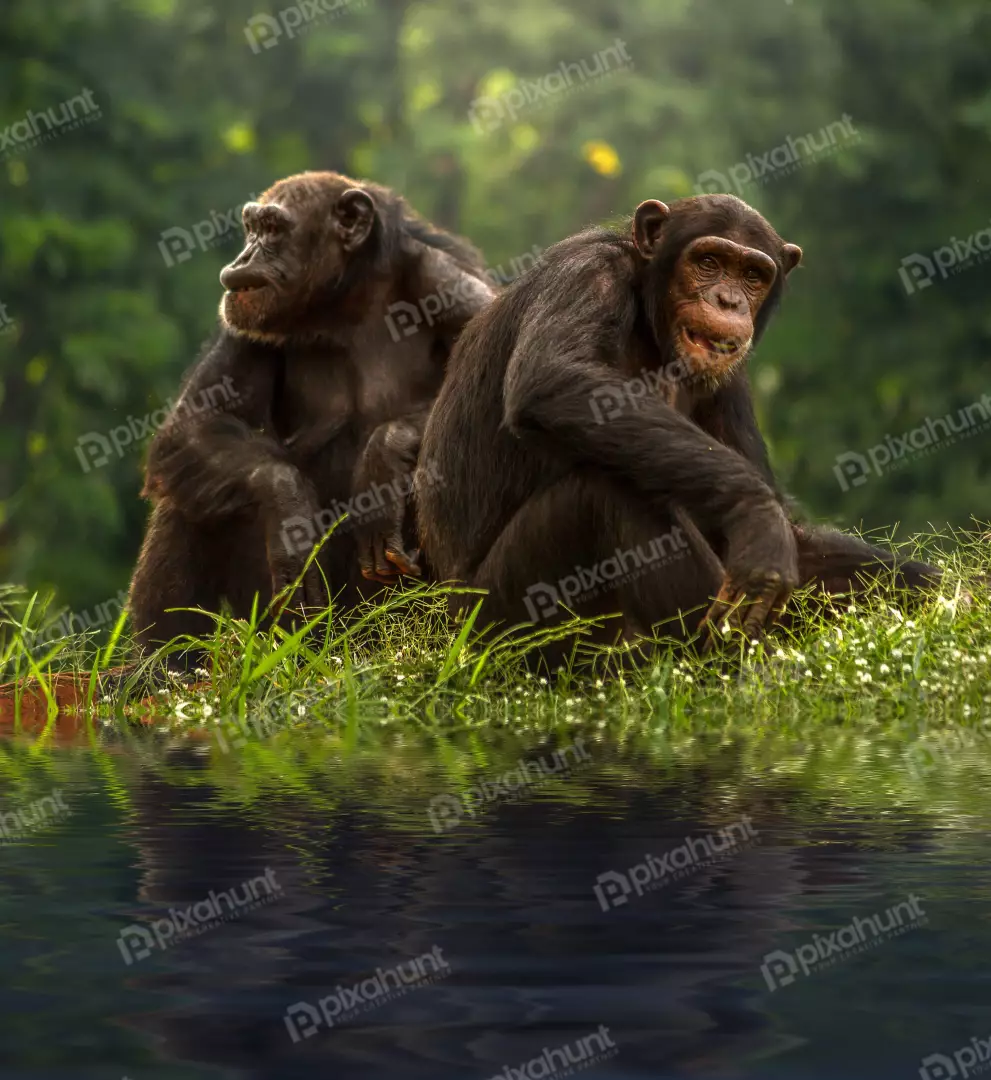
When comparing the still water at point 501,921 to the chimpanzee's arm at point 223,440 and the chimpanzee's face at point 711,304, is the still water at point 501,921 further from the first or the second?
the chimpanzee's arm at point 223,440

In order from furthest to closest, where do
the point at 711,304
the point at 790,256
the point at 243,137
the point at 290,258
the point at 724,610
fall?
the point at 243,137 < the point at 290,258 < the point at 790,256 < the point at 711,304 < the point at 724,610

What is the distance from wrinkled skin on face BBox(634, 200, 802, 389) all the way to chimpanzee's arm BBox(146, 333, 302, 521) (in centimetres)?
178

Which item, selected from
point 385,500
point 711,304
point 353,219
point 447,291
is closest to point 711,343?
point 711,304

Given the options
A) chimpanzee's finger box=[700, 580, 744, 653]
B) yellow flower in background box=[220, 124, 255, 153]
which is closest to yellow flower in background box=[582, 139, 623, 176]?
yellow flower in background box=[220, 124, 255, 153]

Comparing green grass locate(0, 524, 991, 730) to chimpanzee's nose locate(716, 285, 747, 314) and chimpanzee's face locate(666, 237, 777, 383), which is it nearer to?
chimpanzee's face locate(666, 237, 777, 383)

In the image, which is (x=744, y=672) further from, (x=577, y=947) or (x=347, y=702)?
(x=577, y=947)

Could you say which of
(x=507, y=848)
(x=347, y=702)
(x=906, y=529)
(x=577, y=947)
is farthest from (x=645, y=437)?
(x=906, y=529)

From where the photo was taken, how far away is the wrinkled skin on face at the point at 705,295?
238 inches

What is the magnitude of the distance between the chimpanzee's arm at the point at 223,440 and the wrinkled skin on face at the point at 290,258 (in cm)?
15

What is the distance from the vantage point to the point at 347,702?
19.3 feet

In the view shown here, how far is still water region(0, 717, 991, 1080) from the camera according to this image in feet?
6.75

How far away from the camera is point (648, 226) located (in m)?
6.16

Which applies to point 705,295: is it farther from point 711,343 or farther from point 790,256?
point 790,256

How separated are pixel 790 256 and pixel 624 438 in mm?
1234
